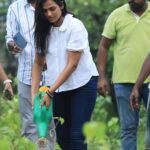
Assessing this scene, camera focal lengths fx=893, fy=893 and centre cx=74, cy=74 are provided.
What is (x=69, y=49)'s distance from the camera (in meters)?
7.49

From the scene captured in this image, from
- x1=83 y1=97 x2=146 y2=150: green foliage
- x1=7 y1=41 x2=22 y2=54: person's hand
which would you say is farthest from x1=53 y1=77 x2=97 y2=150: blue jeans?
x1=7 y1=41 x2=22 y2=54: person's hand

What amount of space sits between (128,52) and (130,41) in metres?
0.11

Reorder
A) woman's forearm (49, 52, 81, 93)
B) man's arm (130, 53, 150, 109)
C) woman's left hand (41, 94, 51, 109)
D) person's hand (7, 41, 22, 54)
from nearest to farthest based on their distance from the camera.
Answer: woman's left hand (41, 94, 51, 109) < woman's forearm (49, 52, 81, 93) < man's arm (130, 53, 150, 109) < person's hand (7, 41, 22, 54)

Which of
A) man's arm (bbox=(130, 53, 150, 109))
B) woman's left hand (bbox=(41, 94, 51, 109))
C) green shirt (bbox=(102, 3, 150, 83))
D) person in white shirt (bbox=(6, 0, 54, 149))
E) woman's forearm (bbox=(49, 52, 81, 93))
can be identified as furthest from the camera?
green shirt (bbox=(102, 3, 150, 83))

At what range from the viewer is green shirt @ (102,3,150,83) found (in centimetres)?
856

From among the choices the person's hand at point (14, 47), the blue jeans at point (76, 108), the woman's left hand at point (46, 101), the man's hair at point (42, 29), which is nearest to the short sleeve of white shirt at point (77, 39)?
the man's hair at point (42, 29)

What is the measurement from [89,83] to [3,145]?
8.03 ft

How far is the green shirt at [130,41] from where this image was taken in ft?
28.1

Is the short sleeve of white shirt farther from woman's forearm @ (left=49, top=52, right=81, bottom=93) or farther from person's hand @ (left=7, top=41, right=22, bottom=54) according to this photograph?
person's hand @ (left=7, top=41, right=22, bottom=54)

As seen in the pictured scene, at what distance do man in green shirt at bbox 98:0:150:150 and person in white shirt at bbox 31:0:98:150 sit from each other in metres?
0.86

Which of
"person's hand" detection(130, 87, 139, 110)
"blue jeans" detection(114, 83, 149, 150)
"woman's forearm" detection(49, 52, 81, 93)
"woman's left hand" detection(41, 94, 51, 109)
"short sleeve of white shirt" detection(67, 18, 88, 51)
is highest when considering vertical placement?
"short sleeve of white shirt" detection(67, 18, 88, 51)

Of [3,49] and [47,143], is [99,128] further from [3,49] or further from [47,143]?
[3,49]

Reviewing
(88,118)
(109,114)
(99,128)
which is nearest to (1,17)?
(109,114)

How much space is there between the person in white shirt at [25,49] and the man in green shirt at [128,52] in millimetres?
810
